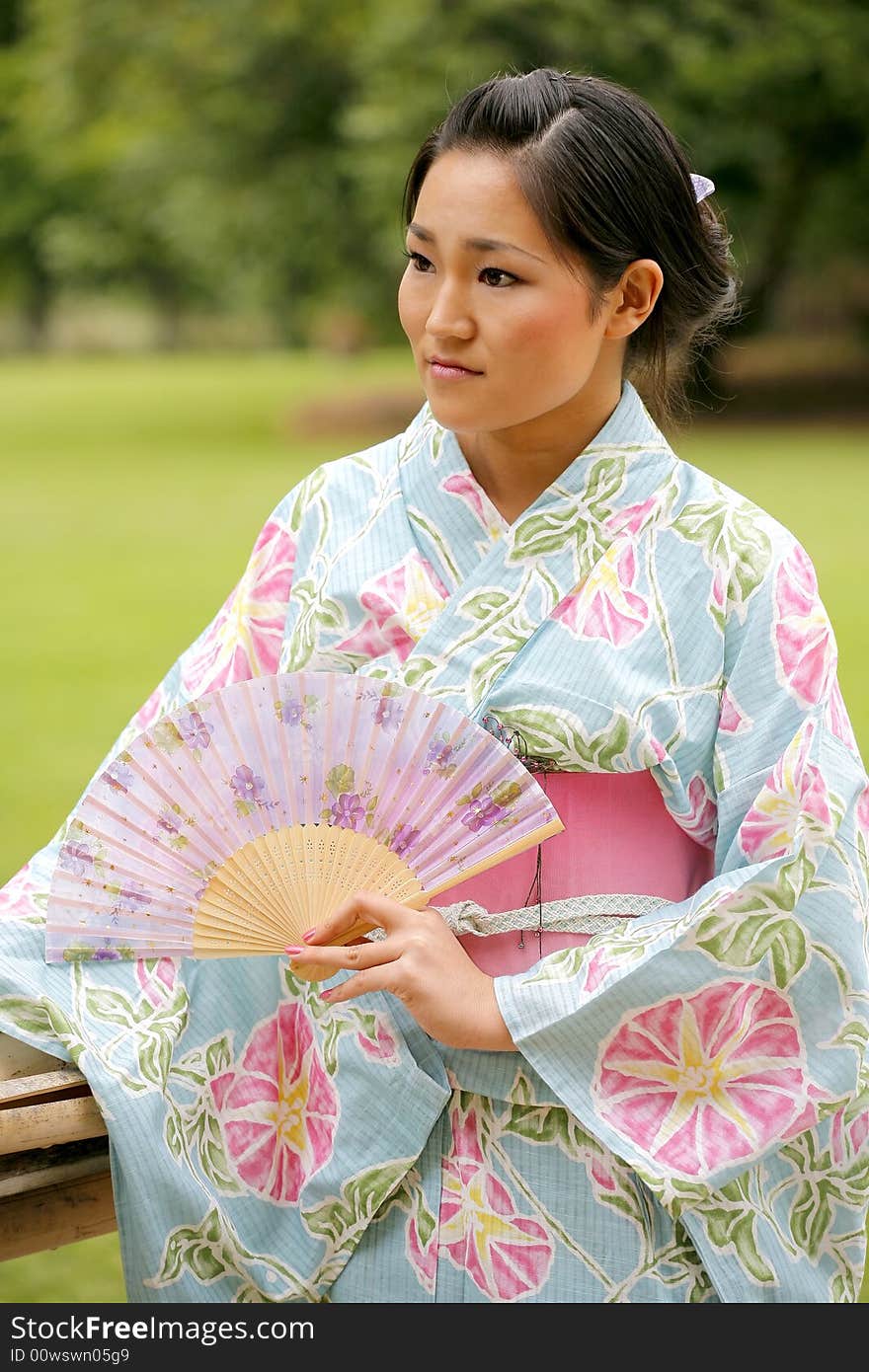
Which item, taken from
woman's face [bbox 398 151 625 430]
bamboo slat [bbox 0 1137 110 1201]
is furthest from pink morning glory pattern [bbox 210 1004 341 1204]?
woman's face [bbox 398 151 625 430]

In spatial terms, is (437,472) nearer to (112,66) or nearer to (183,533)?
(183,533)

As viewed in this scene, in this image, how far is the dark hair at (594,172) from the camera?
1.48 metres

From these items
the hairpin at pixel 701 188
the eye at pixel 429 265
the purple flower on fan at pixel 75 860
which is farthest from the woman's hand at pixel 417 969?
the hairpin at pixel 701 188

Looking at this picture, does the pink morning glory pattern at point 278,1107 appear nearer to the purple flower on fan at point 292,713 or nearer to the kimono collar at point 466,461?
the purple flower on fan at point 292,713

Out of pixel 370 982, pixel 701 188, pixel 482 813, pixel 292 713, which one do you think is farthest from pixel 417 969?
pixel 701 188

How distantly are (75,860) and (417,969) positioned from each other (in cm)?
34

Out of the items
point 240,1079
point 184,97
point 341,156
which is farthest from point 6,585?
point 184,97

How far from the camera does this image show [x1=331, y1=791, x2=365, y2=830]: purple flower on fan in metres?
1.54

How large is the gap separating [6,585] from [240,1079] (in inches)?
301

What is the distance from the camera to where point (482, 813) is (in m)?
1.51

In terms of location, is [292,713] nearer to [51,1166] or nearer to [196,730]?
[196,730]

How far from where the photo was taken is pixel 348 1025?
5.28 ft

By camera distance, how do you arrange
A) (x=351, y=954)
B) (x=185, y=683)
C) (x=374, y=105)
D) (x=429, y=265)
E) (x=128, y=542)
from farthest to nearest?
(x=374, y=105), (x=128, y=542), (x=185, y=683), (x=429, y=265), (x=351, y=954)

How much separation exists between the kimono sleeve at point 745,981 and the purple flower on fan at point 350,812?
0.64ft
